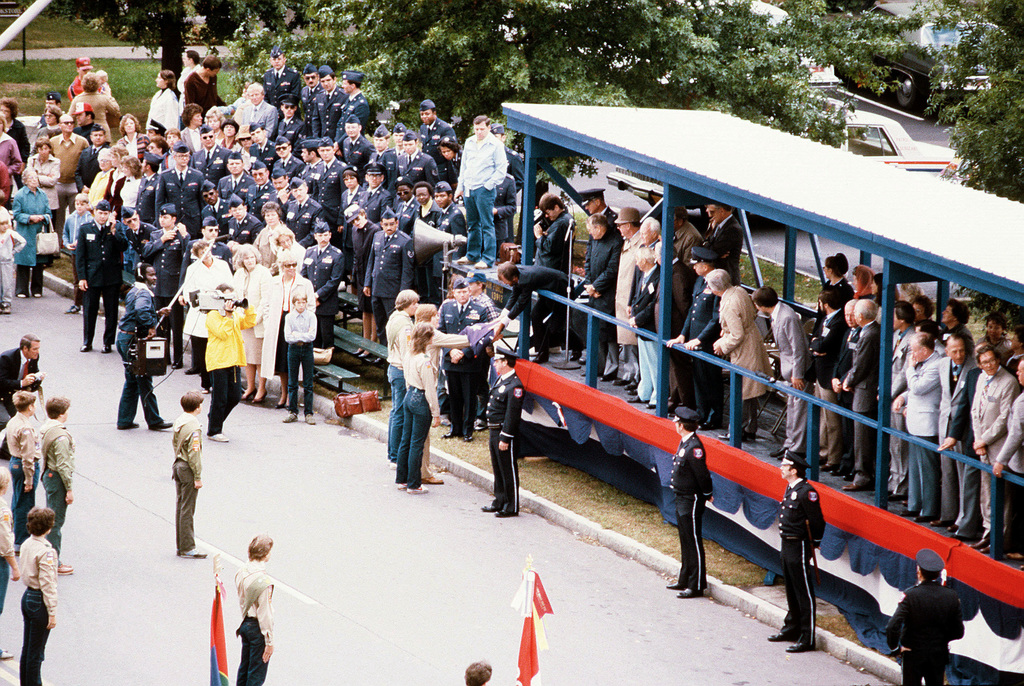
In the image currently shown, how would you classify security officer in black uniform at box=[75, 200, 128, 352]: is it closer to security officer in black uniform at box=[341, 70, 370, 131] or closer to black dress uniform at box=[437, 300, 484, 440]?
security officer in black uniform at box=[341, 70, 370, 131]

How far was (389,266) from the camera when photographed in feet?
50.7

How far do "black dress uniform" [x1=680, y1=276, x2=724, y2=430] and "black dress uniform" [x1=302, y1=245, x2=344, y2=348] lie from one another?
500 cm

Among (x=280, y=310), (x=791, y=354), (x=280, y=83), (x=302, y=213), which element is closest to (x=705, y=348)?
(x=791, y=354)

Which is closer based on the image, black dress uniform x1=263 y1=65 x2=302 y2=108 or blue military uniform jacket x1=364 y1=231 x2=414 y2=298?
blue military uniform jacket x1=364 y1=231 x2=414 y2=298

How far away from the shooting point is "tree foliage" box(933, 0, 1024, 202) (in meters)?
14.7

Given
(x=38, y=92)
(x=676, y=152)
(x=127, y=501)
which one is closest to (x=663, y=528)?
(x=676, y=152)

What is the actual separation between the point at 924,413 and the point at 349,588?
5.07 metres

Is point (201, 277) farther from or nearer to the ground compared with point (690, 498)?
farther from the ground

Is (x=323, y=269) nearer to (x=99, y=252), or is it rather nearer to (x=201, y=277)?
(x=201, y=277)

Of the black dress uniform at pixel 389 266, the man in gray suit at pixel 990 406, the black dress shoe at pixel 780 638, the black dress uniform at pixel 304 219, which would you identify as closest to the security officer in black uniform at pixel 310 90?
the black dress uniform at pixel 304 219

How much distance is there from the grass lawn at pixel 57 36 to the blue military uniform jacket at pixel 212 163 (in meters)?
16.8

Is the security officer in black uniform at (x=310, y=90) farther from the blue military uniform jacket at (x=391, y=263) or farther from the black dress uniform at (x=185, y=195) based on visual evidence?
the blue military uniform jacket at (x=391, y=263)

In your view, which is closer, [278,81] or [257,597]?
[257,597]

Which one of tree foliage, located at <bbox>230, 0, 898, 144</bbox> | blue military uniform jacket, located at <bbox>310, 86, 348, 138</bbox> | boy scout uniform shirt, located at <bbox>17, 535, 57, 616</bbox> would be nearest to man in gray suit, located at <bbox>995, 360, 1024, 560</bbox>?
boy scout uniform shirt, located at <bbox>17, 535, 57, 616</bbox>
